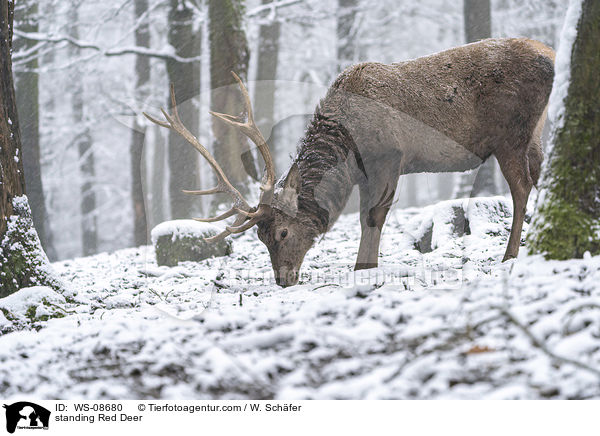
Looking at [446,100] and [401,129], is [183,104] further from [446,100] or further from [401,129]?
[446,100]

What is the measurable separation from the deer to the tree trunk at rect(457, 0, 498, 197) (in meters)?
3.91

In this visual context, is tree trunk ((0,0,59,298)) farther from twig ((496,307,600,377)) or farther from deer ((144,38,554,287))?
twig ((496,307,600,377))

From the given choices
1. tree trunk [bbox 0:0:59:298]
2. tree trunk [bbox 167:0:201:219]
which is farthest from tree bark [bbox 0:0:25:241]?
tree trunk [bbox 167:0:201:219]

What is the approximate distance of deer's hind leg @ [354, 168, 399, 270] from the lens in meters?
5.22

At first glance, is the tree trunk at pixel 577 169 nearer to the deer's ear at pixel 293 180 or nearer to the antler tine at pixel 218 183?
the deer's ear at pixel 293 180

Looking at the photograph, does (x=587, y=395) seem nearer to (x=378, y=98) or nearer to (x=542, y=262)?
(x=542, y=262)

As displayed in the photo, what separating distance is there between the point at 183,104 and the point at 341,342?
296 inches

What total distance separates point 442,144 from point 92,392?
3.97 metres

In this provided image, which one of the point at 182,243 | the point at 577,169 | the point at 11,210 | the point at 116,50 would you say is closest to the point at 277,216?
the point at 11,210

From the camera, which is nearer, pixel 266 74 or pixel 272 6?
pixel 272 6

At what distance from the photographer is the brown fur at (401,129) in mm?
5242

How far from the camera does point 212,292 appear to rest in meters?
5.07

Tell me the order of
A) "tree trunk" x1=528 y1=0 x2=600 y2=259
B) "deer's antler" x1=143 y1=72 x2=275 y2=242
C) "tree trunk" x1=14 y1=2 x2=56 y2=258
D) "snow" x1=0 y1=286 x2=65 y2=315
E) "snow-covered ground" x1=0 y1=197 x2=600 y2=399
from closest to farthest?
"snow-covered ground" x1=0 y1=197 x2=600 y2=399
"tree trunk" x1=528 y1=0 x2=600 y2=259
"snow" x1=0 y1=286 x2=65 y2=315
"deer's antler" x1=143 y1=72 x2=275 y2=242
"tree trunk" x1=14 y1=2 x2=56 y2=258

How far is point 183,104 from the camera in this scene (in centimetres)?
954
